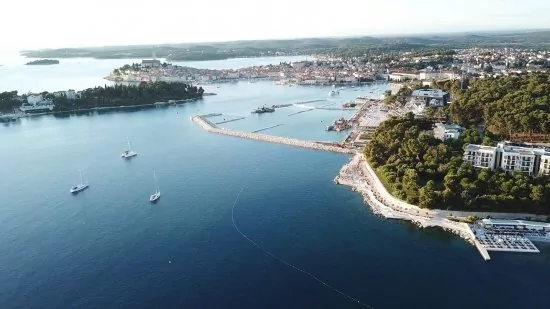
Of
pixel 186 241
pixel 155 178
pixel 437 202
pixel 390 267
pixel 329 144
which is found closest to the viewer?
pixel 390 267

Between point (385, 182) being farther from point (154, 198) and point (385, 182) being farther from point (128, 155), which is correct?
point (128, 155)

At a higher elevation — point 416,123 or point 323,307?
point 416,123

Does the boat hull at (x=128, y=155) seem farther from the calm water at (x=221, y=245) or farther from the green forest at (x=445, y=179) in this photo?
the green forest at (x=445, y=179)

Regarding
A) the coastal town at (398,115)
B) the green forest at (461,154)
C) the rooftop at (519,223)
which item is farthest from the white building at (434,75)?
the rooftop at (519,223)

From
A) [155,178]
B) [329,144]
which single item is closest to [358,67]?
[329,144]

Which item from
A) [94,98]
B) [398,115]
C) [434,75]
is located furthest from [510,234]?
[434,75]

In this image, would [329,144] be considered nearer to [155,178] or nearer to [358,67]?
[155,178]
